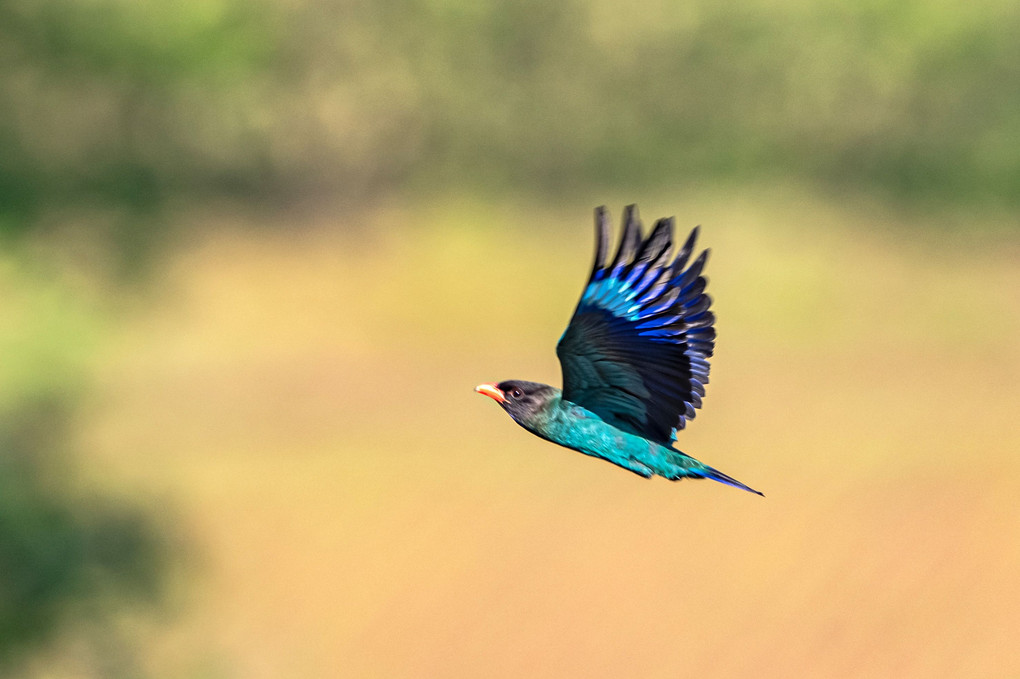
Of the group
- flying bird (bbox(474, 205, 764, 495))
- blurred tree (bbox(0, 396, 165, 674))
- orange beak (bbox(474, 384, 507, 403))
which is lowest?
blurred tree (bbox(0, 396, 165, 674))

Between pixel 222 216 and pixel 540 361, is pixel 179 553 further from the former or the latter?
pixel 222 216

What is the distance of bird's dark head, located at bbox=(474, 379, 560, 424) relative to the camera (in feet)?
10.6

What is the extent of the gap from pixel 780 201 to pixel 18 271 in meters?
18.3

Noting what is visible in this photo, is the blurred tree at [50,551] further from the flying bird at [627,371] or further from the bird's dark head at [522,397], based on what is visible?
the flying bird at [627,371]

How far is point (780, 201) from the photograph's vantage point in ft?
89.9

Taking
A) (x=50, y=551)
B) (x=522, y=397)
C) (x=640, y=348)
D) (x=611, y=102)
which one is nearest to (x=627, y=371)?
(x=640, y=348)

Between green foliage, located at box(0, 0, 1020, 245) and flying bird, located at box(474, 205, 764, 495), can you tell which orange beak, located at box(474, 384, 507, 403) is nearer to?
flying bird, located at box(474, 205, 764, 495)

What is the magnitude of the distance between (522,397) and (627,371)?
0.79ft

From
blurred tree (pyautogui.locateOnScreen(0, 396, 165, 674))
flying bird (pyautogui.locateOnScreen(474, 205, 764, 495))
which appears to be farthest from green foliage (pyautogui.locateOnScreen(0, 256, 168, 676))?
flying bird (pyautogui.locateOnScreen(474, 205, 764, 495))

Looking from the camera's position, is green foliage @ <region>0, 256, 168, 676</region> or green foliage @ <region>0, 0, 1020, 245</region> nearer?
green foliage @ <region>0, 256, 168, 676</region>

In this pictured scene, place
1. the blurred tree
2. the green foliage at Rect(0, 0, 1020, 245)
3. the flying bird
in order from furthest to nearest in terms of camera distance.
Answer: the green foliage at Rect(0, 0, 1020, 245) < the blurred tree < the flying bird

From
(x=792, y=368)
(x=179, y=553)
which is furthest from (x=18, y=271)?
(x=792, y=368)

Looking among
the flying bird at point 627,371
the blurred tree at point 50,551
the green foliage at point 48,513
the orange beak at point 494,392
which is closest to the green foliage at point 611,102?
the green foliage at point 48,513

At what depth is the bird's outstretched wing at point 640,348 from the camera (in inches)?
126
